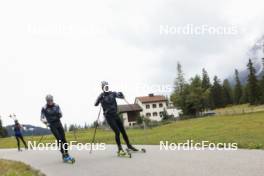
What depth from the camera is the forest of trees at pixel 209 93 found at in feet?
318

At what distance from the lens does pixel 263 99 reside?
348 feet

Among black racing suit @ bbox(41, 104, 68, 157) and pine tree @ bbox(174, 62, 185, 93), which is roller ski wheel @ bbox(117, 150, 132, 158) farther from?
pine tree @ bbox(174, 62, 185, 93)

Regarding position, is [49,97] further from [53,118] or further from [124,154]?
[124,154]

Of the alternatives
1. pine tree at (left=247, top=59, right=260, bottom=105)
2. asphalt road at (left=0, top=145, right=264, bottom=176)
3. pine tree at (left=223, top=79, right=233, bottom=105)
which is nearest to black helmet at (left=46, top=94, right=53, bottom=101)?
asphalt road at (left=0, top=145, right=264, bottom=176)

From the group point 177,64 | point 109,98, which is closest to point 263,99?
point 177,64

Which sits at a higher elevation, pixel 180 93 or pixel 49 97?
pixel 180 93

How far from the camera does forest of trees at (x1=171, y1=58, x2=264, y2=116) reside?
97000 mm

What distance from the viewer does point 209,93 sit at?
383 feet

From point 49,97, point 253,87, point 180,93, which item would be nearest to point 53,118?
point 49,97

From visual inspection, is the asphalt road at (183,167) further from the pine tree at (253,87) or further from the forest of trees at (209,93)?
the pine tree at (253,87)

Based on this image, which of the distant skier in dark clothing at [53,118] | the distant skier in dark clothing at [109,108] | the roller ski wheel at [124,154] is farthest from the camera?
the distant skier in dark clothing at [53,118]

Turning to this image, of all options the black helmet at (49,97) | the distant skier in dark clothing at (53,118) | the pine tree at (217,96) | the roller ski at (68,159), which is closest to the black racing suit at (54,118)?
the distant skier in dark clothing at (53,118)

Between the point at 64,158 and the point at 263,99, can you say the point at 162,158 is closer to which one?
the point at 64,158

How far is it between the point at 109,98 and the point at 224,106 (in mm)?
129915
